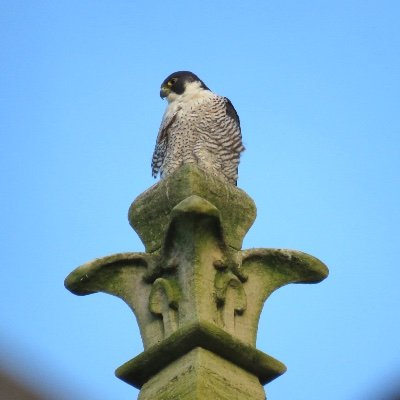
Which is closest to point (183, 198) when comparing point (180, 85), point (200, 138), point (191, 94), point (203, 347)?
point (203, 347)

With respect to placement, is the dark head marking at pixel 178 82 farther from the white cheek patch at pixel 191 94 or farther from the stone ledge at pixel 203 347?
the stone ledge at pixel 203 347

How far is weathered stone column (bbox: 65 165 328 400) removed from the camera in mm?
3119

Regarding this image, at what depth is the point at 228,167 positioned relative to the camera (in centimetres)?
911

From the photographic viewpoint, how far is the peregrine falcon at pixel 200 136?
882 cm

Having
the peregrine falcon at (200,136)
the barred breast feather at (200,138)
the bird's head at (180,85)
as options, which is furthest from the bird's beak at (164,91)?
the barred breast feather at (200,138)

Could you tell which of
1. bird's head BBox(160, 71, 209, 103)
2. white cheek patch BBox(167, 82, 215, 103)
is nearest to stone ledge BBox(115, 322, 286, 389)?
white cheek patch BBox(167, 82, 215, 103)

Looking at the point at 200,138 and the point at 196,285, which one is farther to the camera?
the point at 200,138

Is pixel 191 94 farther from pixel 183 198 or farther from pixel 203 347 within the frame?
pixel 203 347

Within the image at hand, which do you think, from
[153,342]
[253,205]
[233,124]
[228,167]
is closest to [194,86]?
[233,124]

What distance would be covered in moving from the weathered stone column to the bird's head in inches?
261

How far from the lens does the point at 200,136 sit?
906 cm

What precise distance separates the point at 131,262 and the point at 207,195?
52cm

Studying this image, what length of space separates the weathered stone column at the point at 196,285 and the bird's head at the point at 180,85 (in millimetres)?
6642

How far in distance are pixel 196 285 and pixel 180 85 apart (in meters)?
7.56
